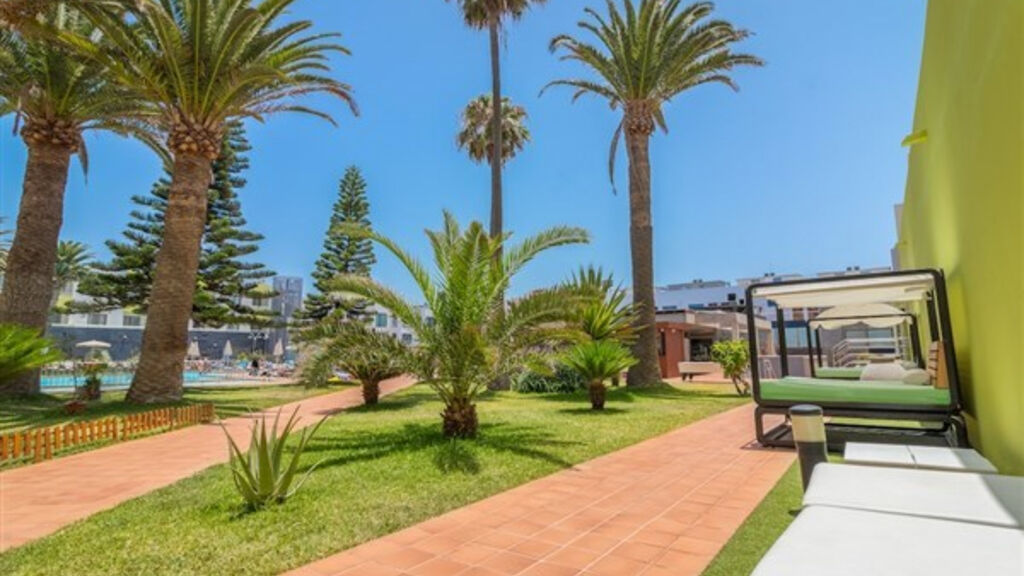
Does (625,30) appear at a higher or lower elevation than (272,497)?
higher

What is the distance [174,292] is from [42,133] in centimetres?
577

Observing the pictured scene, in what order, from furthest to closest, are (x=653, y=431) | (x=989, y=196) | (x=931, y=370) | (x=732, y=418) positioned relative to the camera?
(x=732, y=418), (x=653, y=431), (x=931, y=370), (x=989, y=196)

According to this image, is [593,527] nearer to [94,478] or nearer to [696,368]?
[94,478]

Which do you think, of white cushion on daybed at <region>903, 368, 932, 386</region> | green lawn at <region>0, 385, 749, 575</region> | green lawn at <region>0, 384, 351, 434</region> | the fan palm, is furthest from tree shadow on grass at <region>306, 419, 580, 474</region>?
white cushion on daybed at <region>903, 368, 932, 386</region>

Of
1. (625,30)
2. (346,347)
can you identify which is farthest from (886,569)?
(625,30)

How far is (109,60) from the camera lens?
36.0 ft

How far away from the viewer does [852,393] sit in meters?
6.48

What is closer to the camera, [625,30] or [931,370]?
[931,370]

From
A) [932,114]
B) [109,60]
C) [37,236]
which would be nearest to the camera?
[932,114]

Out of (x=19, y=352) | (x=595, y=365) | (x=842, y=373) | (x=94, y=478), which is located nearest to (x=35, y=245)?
(x=19, y=352)

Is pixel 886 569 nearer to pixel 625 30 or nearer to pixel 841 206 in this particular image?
pixel 625 30

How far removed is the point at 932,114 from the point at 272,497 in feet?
27.6

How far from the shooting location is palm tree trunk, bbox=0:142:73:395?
40.5 ft

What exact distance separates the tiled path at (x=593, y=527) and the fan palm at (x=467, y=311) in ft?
6.58
